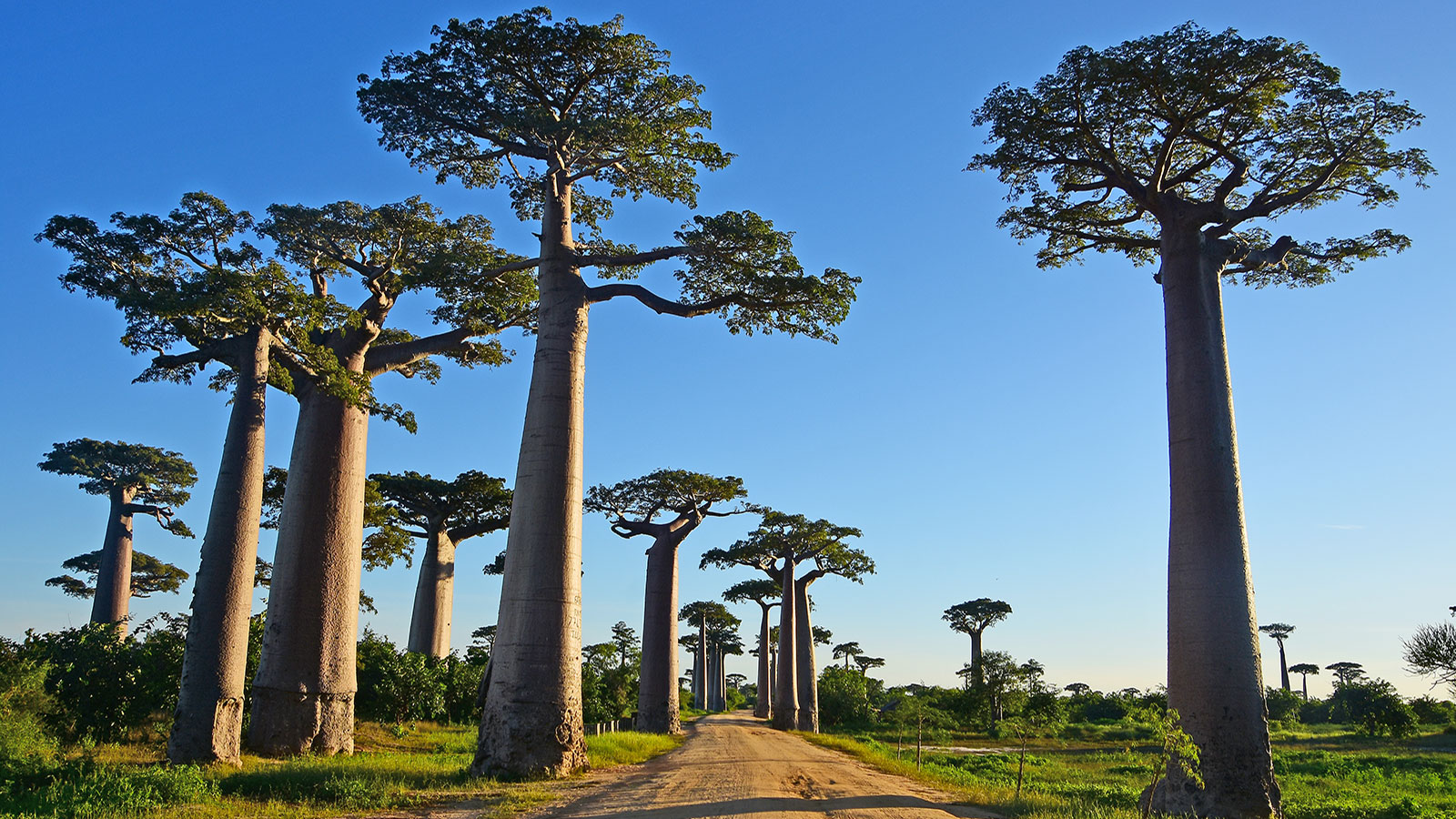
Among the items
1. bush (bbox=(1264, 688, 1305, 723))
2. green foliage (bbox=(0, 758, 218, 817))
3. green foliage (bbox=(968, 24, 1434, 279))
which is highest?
green foliage (bbox=(968, 24, 1434, 279))

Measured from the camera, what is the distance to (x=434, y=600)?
24.6 m

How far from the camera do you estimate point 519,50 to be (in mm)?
12375

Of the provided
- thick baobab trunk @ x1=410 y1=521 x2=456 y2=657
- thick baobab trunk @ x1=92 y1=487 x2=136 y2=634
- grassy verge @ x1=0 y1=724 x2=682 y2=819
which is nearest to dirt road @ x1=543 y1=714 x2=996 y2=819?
grassy verge @ x1=0 y1=724 x2=682 y2=819

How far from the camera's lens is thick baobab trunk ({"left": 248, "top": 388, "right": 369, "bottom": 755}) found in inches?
516

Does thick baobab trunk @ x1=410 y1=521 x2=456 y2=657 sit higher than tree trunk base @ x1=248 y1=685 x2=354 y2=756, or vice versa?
thick baobab trunk @ x1=410 y1=521 x2=456 y2=657

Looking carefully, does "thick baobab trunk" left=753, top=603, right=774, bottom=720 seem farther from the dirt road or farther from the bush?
the dirt road

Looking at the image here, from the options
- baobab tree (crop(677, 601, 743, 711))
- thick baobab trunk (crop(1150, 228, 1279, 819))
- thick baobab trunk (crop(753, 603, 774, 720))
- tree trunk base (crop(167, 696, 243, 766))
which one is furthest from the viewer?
baobab tree (crop(677, 601, 743, 711))

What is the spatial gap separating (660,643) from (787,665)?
8458 millimetres

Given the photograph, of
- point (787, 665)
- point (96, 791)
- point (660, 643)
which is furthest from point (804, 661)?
point (96, 791)

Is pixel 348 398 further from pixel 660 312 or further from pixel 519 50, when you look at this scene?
pixel 519 50

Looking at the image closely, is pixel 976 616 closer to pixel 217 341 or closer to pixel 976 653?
pixel 976 653

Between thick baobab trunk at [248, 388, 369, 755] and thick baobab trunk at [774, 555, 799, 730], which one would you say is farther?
thick baobab trunk at [774, 555, 799, 730]

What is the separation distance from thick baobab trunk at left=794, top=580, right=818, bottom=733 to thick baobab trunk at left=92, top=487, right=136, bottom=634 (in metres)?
22.9

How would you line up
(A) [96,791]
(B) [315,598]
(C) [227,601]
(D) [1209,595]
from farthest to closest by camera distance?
(B) [315,598]
(C) [227,601]
(D) [1209,595]
(A) [96,791]
